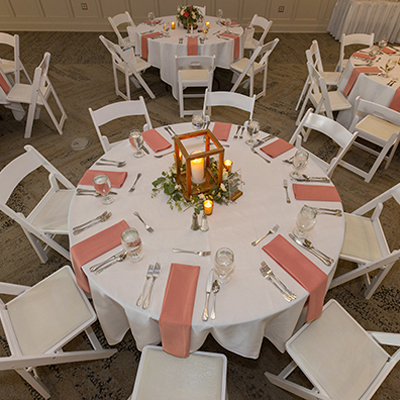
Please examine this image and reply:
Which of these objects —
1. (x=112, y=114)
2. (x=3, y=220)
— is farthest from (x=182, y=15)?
(x=3, y=220)

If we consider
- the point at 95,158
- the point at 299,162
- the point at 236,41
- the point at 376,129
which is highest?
the point at 299,162

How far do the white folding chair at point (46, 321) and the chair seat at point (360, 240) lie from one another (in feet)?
5.62

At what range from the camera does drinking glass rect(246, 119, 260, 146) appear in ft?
7.08

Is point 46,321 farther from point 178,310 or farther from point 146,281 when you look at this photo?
point 178,310

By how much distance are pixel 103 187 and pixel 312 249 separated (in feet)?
4.17

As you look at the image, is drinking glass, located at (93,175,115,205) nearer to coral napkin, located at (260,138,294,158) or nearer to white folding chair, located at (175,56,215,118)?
coral napkin, located at (260,138,294,158)

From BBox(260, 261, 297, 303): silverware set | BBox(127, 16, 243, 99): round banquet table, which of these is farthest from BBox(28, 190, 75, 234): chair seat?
BBox(127, 16, 243, 99): round banquet table

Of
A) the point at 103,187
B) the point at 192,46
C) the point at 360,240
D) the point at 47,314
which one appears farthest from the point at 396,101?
the point at 47,314

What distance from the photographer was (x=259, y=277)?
148cm

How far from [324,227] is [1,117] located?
457 cm

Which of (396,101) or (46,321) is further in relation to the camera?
(396,101)

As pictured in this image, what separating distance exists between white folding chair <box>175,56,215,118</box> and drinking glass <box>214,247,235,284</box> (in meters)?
2.58

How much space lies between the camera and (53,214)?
222 centimetres

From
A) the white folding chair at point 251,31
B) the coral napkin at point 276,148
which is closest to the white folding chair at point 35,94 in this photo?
the coral napkin at point 276,148
